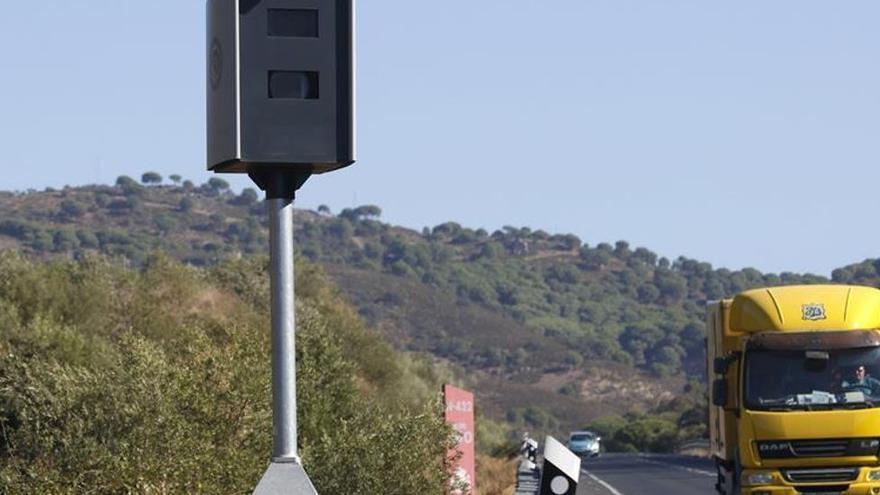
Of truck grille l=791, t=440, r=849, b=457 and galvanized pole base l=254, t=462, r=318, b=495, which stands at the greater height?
galvanized pole base l=254, t=462, r=318, b=495

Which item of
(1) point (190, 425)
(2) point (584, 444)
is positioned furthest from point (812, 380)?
(2) point (584, 444)

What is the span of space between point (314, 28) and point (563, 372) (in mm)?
133804

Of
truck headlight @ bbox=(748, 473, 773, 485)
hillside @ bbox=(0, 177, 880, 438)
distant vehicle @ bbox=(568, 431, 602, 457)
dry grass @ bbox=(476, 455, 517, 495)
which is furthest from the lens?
hillside @ bbox=(0, 177, 880, 438)

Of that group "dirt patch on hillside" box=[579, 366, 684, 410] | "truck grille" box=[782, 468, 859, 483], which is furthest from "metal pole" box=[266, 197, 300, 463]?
"dirt patch on hillside" box=[579, 366, 684, 410]

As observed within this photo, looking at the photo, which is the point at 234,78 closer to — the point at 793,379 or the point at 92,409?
the point at 92,409

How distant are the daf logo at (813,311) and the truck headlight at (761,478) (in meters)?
2.06

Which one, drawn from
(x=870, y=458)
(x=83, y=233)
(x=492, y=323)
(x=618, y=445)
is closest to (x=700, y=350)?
(x=492, y=323)

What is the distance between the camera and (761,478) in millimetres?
22781

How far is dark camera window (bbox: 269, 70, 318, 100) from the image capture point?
28.5 ft

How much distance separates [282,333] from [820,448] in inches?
582

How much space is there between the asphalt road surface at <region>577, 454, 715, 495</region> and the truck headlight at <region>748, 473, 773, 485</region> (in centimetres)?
1535

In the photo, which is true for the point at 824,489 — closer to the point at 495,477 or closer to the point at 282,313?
the point at 282,313

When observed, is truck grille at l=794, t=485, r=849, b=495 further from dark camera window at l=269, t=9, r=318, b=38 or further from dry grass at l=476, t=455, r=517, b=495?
dark camera window at l=269, t=9, r=318, b=38

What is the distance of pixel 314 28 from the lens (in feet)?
28.8
